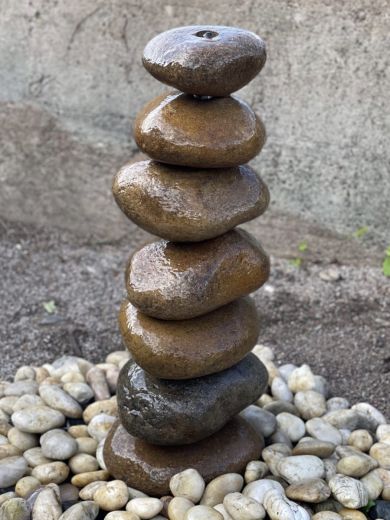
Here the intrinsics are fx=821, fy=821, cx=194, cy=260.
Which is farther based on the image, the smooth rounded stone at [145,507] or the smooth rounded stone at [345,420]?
the smooth rounded stone at [345,420]

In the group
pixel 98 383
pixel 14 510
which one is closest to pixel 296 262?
pixel 98 383

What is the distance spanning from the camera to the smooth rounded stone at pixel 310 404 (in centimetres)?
357

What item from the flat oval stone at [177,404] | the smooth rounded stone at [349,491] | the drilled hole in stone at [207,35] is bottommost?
the smooth rounded stone at [349,491]

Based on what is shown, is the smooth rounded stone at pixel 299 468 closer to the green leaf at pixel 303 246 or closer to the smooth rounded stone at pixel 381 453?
the smooth rounded stone at pixel 381 453

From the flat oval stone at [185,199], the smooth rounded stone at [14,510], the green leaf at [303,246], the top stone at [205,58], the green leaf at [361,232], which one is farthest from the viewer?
the green leaf at [303,246]

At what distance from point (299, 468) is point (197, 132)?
1287 millimetres

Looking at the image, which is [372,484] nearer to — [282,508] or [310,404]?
[282,508]

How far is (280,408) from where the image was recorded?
3.55 m

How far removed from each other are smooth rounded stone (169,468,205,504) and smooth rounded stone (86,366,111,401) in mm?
811

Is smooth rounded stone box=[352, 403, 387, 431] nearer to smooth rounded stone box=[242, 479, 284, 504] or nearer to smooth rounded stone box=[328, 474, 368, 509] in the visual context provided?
smooth rounded stone box=[328, 474, 368, 509]

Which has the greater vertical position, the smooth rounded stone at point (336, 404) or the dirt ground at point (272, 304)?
the smooth rounded stone at point (336, 404)

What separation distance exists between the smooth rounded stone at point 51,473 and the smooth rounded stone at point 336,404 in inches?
48.4

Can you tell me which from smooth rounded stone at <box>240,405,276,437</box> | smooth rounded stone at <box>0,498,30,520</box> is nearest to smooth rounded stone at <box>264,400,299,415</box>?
smooth rounded stone at <box>240,405,276,437</box>

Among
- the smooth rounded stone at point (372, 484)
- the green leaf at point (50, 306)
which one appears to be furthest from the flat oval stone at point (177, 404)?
the green leaf at point (50, 306)
